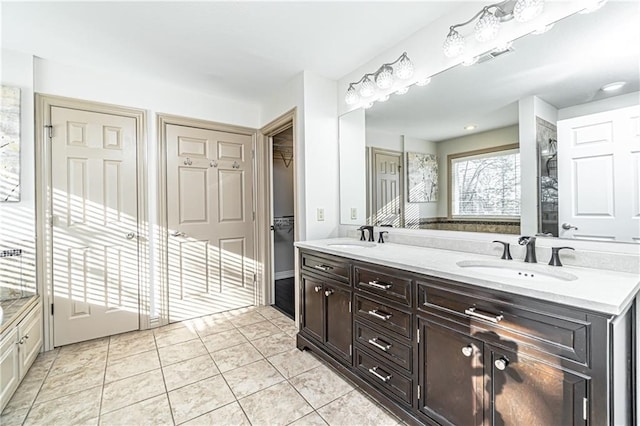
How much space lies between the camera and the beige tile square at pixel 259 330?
8.48 ft

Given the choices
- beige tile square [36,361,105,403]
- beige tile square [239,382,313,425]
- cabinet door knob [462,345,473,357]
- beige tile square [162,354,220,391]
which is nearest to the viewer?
cabinet door knob [462,345,473,357]

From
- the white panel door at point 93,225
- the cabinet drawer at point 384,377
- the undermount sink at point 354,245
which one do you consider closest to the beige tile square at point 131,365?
the white panel door at point 93,225

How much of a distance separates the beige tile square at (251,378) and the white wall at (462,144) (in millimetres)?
1606

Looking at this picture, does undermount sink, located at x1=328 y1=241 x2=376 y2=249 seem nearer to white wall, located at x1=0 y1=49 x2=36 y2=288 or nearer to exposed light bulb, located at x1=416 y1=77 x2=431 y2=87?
exposed light bulb, located at x1=416 y1=77 x2=431 y2=87

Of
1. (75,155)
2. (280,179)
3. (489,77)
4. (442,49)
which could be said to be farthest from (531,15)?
(280,179)

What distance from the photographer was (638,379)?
1.14m

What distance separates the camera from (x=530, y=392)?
1.02m

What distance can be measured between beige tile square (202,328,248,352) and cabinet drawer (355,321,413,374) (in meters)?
1.24

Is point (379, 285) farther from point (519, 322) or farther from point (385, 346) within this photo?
point (519, 322)

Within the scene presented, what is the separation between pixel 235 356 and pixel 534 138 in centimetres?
248

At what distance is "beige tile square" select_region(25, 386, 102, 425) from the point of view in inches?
61.2

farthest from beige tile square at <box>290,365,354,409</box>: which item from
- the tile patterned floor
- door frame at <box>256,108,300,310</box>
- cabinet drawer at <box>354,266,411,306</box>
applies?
door frame at <box>256,108,300,310</box>

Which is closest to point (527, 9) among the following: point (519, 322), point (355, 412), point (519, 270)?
point (519, 270)

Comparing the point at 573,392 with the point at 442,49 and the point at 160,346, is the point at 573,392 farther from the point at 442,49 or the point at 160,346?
the point at 160,346
